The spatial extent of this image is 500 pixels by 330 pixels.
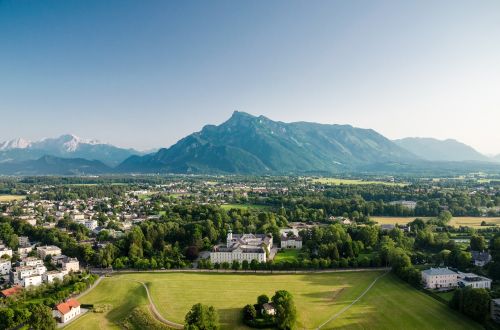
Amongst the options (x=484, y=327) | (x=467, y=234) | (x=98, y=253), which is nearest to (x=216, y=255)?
(x=98, y=253)

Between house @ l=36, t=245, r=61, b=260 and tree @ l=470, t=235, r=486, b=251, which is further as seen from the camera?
house @ l=36, t=245, r=61, b=260

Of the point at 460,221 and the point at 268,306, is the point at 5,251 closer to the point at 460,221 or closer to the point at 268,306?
the point at 268,306

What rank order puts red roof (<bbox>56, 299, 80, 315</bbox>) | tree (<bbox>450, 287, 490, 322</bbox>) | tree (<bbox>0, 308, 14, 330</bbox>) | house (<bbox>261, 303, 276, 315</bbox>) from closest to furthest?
tree (<bbox>450, 287, 490, 322</bbox>)
tree (<bbox>0, 308, 14, 330</bbox>)
house (<bbox>261, 303, 276, 315</bbox>)
red roof (<bbox>56, 299, 80, 315</bbox>)

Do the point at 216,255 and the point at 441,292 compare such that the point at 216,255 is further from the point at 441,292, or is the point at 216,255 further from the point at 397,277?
the point at 441,292

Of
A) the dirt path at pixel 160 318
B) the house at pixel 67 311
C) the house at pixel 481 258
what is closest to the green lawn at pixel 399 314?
the dirt path at pixel 160 318

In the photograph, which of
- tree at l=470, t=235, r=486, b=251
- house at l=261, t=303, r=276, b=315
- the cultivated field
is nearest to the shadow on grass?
house at l=261, t=303, r=276, b=315

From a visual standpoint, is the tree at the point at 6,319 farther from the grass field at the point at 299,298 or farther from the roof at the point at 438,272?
the roof at the point at 438,272

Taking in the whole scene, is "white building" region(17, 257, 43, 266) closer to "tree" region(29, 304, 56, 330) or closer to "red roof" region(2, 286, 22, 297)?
"red roof" region(2, 286, 22, 297)
